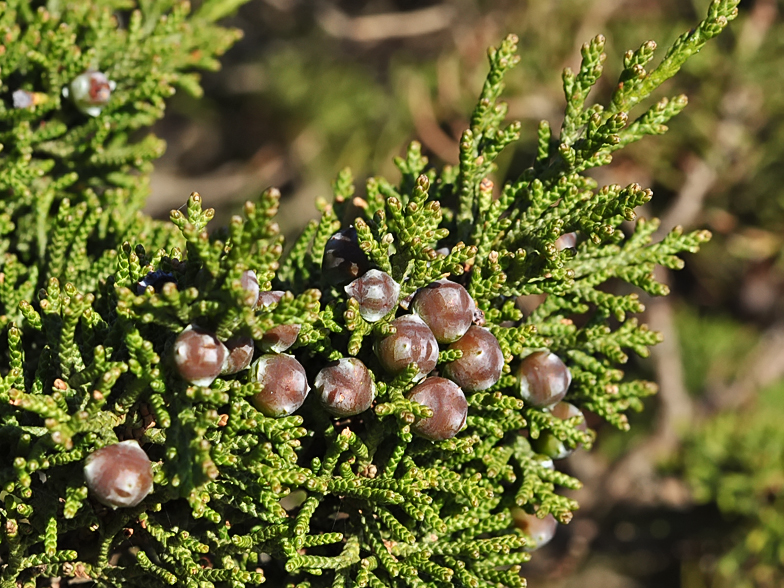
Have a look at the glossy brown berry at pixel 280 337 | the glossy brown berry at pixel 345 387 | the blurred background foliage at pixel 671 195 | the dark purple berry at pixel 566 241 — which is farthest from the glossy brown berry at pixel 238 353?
the blurred background foliage at pixel 671 195

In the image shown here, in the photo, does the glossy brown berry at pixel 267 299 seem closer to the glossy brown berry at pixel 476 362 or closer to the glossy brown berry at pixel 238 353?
the glossy brown berry at pixel 238 353

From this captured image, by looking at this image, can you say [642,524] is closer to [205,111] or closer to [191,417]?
[191,417]

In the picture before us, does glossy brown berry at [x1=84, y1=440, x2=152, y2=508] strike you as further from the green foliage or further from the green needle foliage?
the green foliage

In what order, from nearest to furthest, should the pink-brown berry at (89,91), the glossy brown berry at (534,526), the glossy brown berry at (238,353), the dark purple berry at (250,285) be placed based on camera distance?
1. the dark purple berry at (250,285)
2. the glossy brown berry at (238,353)
3. the glossy brown berry at (534,526)
4. the pink-brown berry at (89,91)

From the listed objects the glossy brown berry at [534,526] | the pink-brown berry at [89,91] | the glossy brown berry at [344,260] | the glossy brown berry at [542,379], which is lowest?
the glossy brown berry at [534,526]

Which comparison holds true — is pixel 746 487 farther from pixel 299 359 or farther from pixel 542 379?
pixel 299 359

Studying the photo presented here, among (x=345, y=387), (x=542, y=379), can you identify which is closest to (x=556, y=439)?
(x=542, y=379)

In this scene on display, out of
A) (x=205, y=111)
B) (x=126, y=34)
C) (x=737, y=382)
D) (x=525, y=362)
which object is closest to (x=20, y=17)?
(x=126, y=34)
